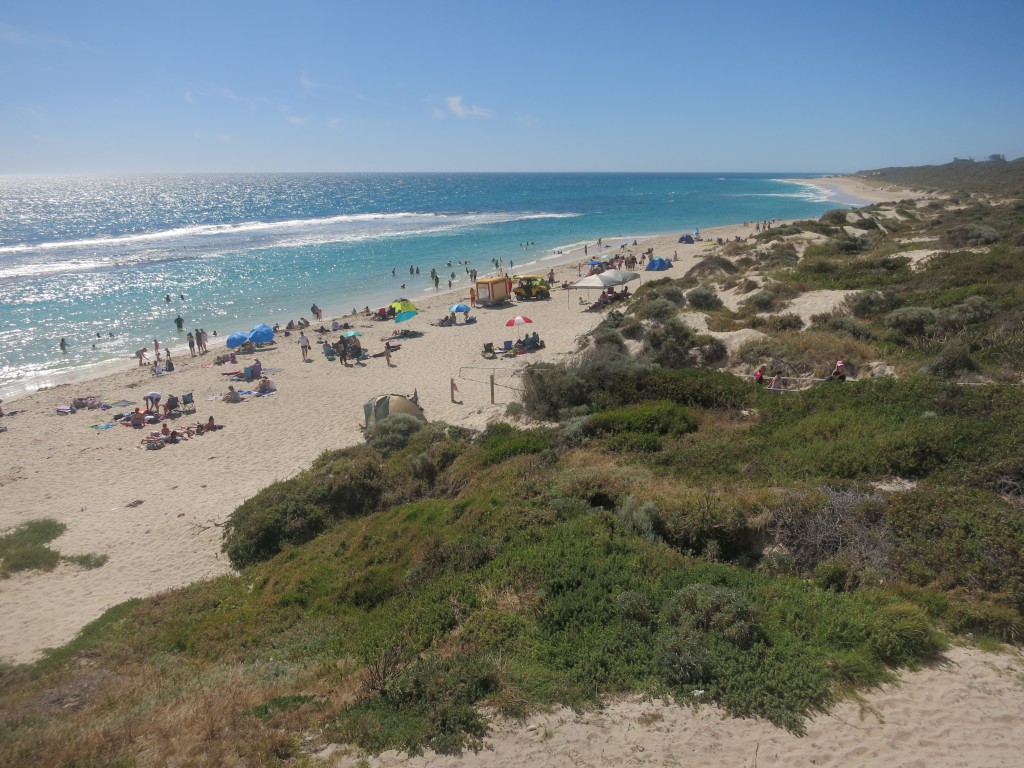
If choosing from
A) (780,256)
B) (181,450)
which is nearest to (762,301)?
(780,256)

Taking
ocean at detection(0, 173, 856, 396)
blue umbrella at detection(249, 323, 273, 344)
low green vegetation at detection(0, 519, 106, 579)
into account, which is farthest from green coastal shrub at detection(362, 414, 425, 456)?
ocean at detection(0, 173, 856, 396)

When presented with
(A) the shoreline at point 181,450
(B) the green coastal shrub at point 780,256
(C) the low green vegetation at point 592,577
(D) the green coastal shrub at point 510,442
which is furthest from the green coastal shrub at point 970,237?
(D) the green coastal shrub at point 510,442

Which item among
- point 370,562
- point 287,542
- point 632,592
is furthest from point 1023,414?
point 287,542

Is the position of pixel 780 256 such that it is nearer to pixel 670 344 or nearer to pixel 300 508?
pixel 670 344

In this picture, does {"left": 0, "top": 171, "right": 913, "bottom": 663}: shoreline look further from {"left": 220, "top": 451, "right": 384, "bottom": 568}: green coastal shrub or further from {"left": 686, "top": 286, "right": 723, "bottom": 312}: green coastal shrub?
{"left": 686, "top": 286, "right": 723, "bottom": 312}: green coastal shrub

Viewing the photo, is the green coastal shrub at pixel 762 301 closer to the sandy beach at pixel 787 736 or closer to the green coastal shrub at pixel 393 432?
the green coastal shrub at pixel 393 432
